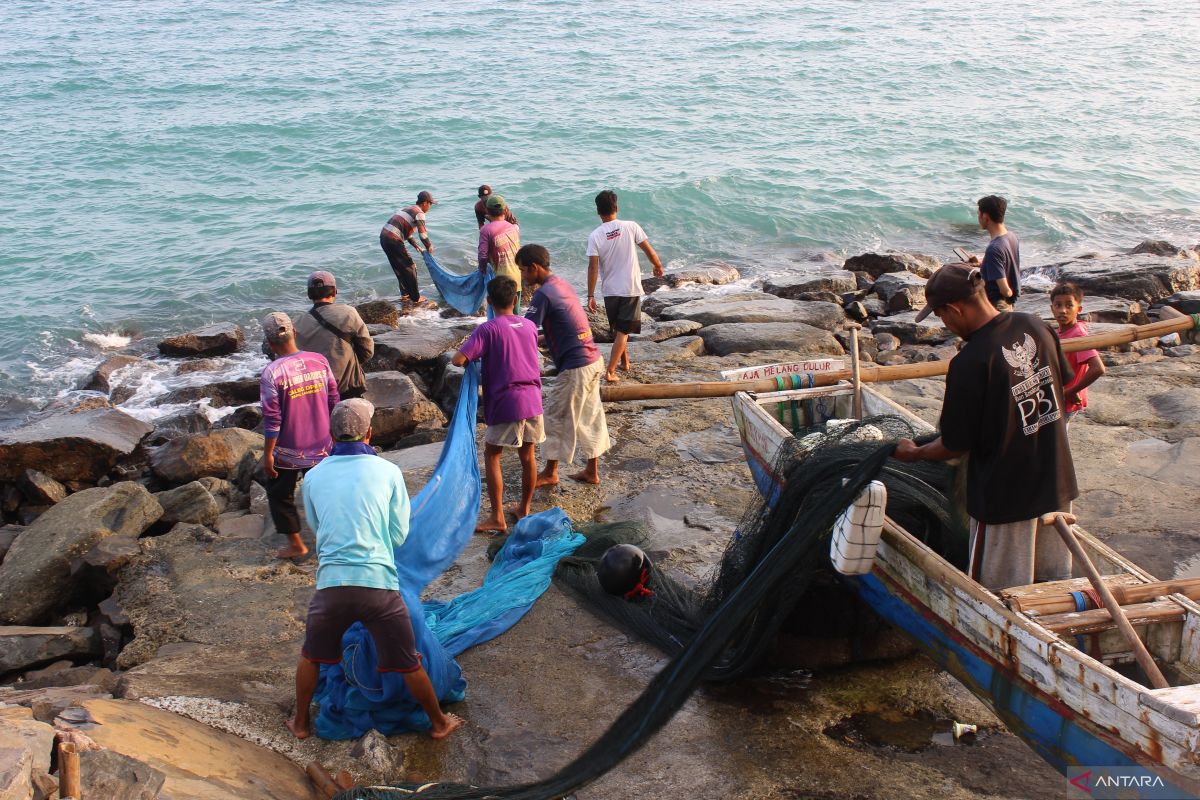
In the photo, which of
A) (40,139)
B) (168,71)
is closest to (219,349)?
(40,139)

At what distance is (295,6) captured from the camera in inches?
1709

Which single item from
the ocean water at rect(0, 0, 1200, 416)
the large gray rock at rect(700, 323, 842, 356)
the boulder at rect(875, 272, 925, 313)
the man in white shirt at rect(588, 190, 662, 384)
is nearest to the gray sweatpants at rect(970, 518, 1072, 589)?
the man in white shirt at rect(588, 190, 662, 384)

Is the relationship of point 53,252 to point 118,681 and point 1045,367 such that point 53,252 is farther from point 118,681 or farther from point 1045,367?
point 1045,367

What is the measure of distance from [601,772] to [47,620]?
4.83 m

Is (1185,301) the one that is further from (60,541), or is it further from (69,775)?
(69,775)

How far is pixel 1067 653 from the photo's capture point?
3922mm

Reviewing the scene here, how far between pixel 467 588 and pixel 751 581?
2.40 metres

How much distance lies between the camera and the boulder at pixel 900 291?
14305mm

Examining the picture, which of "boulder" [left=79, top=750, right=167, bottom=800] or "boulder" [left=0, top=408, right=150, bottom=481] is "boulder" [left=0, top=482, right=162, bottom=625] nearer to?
"boulder" [left=0, top=408, right=150, bottom=481]

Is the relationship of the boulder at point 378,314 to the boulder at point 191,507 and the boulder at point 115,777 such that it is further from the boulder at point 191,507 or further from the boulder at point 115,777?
the boulder at point 115,777

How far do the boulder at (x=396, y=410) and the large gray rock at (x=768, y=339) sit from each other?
3.48 metres

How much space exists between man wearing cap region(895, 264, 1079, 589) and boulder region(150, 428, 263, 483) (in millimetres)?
6769

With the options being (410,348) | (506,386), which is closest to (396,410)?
(410,348)

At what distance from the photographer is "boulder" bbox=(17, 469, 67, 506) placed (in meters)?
9.34
